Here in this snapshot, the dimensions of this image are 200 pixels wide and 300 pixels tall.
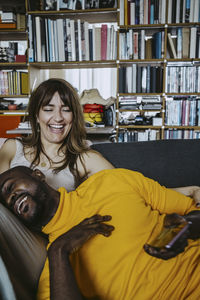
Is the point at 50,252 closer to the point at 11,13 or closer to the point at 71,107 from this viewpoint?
the point at 71,107

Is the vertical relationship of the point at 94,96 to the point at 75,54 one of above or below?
below

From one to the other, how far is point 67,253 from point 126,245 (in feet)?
0.63

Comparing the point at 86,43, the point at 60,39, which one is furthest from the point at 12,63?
the point at 86,43

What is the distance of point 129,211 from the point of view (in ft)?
3.02

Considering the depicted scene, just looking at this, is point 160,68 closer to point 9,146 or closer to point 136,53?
point 136,53

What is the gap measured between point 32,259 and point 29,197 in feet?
0.66

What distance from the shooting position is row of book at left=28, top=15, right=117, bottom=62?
3025mm

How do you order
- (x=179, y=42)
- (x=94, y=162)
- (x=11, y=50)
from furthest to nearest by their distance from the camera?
1. (x=11, y=50)
2. (x=179, y=42)
3. (x=94, y=162)

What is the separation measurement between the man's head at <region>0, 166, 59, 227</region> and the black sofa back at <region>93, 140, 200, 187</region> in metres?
0.56

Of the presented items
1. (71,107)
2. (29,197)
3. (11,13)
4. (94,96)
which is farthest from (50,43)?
(29,197)

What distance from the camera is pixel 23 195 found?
0.90 m

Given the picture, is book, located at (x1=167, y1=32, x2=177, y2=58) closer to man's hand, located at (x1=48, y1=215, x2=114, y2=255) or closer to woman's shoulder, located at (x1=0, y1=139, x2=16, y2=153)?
woman's shoulder, located at (x1=0, y1=139, x2=16, y2=153)

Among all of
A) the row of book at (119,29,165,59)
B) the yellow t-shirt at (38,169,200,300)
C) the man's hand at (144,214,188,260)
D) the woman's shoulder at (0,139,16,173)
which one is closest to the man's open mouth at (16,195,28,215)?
the yellow t-shirt at (38,169,200,300)

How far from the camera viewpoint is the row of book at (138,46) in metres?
2.98
